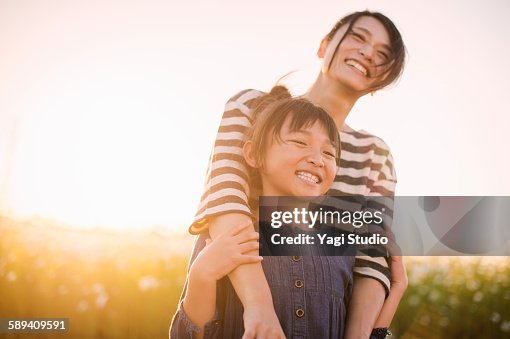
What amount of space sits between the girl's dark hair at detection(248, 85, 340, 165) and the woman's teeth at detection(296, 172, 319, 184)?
10cm

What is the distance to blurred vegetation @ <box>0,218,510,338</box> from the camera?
191 cm

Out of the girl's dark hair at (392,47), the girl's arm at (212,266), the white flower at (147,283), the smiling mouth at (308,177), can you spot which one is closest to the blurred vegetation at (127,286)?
the white flower at (147,283)

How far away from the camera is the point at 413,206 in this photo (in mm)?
1903

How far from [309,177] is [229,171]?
7.7 inches

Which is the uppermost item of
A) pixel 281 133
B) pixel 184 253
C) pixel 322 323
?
pixel 281 133

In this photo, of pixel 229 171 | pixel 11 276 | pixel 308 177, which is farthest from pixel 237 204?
pixel 11 276

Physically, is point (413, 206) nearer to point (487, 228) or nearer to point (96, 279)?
point (487, 228)

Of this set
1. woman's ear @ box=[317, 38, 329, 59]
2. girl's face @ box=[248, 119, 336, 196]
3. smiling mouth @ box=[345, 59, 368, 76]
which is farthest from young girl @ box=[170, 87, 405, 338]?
woman's ear @ box=[317, 38, 329, 59]

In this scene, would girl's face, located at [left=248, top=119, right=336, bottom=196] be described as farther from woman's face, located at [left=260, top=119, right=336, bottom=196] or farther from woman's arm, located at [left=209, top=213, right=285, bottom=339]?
woman's arm, located at [left=209, top=213, right=285, bottom=339]

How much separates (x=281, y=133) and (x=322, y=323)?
1.47ft

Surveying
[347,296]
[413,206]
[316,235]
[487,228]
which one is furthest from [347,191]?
[487,228]

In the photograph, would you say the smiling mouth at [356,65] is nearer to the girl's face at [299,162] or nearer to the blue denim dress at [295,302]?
the girl's face at [299,162]

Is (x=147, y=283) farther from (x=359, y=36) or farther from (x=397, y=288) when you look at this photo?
(x=359, y=36)

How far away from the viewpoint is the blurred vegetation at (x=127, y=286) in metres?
1.91
